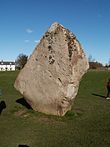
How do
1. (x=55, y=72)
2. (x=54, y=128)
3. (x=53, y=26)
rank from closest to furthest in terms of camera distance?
(x=54, y=128), (x=55, y=72), (x=53, y=26)

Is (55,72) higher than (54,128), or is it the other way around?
(55,72)

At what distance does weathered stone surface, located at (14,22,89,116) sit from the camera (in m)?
13.9

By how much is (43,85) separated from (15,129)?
11.1 feet

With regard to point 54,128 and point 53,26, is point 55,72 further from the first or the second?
point 54,128

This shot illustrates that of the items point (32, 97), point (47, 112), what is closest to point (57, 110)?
point (47, 112)

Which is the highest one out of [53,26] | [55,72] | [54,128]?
[53,26]

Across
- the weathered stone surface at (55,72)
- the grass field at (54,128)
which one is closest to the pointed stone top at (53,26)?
the weathered stone surface at (55,72)

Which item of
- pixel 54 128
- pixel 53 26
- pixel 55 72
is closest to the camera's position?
pixel 54 128

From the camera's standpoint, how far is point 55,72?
46.5ft

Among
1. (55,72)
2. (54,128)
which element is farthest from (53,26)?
(54,128)

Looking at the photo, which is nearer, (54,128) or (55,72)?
(54,128)

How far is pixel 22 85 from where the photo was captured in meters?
15.1

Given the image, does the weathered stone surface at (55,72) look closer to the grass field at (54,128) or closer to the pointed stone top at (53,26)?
the pointed stone top at (53,26)

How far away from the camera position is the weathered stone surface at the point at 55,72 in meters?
13.9
